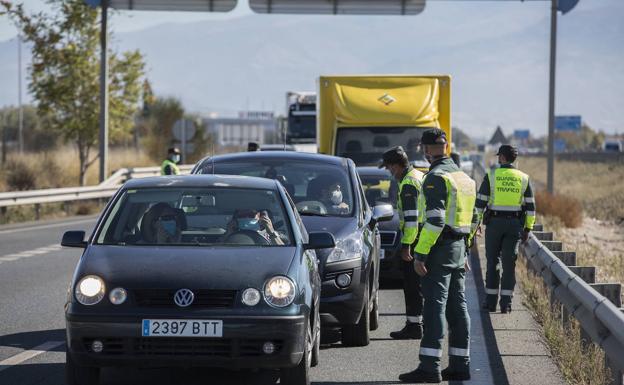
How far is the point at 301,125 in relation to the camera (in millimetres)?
46906

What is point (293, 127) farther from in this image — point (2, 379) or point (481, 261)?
point (2, 379)

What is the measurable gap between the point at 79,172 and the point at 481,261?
1032 inches

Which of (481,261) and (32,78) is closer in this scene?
(481,261)

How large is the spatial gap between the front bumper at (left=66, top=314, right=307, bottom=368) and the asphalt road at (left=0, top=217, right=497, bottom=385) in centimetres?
91

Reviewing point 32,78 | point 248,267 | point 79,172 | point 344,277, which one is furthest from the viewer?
point 79,172

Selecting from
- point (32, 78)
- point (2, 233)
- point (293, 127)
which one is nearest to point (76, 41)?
point (32, 78)

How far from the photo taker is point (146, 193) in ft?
29.9

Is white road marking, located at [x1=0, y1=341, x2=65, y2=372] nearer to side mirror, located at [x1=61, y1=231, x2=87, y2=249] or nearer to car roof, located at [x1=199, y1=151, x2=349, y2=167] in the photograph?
side mirror, located at [x1=61, y1=231, x2=87, y2=249]

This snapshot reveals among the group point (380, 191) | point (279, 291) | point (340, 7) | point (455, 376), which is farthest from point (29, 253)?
point (340, 7)

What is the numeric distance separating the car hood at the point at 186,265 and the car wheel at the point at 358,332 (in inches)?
88.3

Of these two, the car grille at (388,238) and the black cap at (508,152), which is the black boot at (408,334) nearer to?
the black cap at (508,152)

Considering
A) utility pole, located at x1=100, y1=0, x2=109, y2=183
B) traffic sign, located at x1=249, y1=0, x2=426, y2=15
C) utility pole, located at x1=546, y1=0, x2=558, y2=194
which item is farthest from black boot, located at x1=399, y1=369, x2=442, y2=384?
utility pole, located at x1=100, y1=0, x2=109, y2=183

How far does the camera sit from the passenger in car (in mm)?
8797

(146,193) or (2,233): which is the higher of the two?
(146,193)
